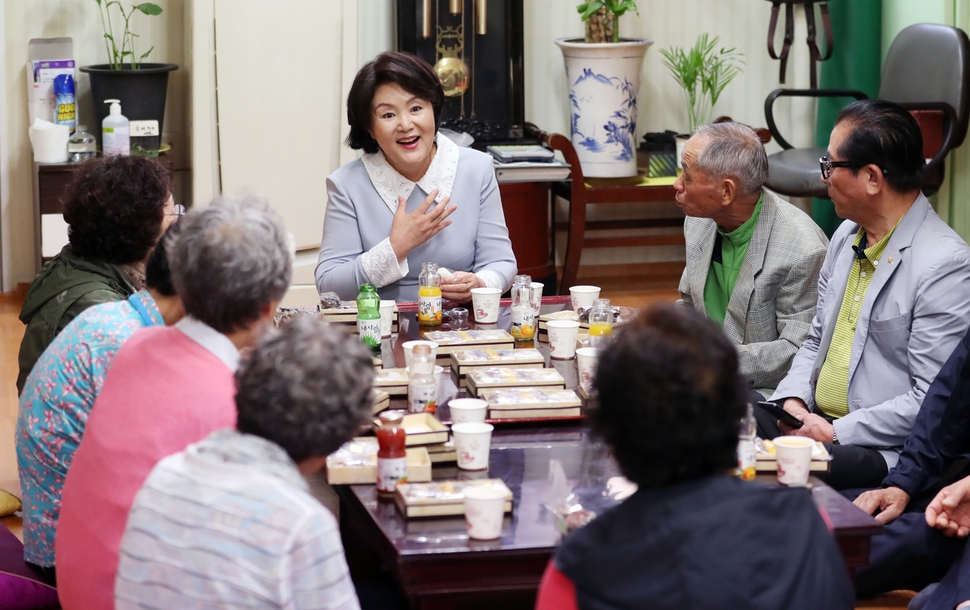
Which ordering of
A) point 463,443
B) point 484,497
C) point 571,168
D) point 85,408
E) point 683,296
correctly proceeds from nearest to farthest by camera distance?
point 484,497, point 463,443, point 85,408, point 683,296, point 571,168

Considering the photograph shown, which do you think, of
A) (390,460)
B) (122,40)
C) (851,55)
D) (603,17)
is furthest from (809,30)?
(390,460)

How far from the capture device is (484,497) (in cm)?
161

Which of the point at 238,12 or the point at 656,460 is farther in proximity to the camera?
the point at 238,12

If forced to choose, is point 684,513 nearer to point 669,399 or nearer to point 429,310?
point 669,399

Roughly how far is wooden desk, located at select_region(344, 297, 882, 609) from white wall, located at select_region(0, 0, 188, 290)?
3887 millimetres

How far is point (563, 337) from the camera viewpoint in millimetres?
2527

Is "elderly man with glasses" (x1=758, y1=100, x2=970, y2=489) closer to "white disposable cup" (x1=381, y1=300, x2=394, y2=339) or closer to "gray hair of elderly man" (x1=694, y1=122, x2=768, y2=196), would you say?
"gray hair of elderly man" (x1=694, y1=122, x2=768, y2=196)

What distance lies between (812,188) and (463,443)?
3.30m

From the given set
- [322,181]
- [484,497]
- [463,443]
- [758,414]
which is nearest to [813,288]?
[758,414]

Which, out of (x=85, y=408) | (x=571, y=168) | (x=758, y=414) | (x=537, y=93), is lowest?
(x=758, y=414)

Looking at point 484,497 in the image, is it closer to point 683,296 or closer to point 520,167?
point 683,296

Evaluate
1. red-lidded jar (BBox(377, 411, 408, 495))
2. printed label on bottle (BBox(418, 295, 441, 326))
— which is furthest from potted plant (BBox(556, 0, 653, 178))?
red-lidded jar (BBox(377, 411, 408, 495))

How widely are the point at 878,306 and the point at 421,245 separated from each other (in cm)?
126

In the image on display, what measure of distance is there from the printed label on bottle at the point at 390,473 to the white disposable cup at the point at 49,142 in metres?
3.70
